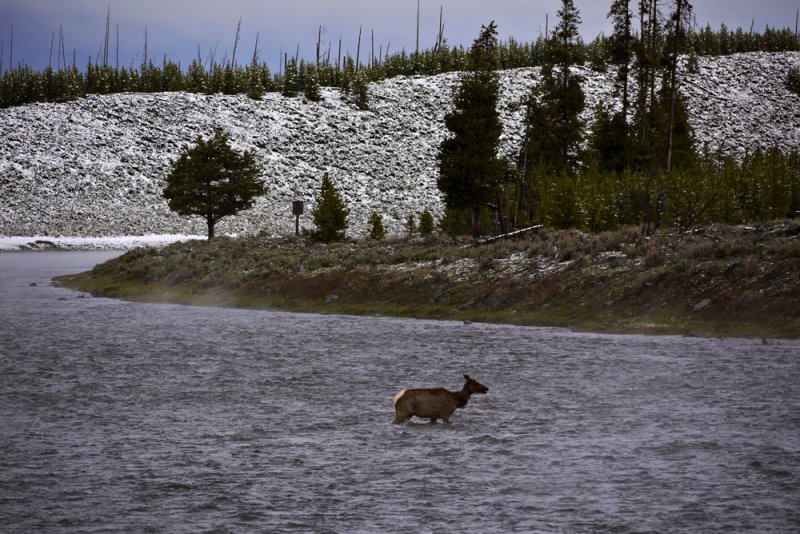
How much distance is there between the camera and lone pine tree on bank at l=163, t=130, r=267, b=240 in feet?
234

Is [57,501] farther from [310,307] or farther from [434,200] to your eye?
[434,200]

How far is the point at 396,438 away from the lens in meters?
13.3

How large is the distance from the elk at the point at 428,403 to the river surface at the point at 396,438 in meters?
0.24

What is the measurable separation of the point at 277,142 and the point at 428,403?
5174 inches

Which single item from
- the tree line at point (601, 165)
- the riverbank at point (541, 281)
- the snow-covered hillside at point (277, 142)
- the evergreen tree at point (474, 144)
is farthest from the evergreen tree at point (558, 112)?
the snow-covered hillside at point (277, 142)

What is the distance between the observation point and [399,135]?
14850 cm

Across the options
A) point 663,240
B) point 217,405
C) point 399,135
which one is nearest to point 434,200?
point 399,135

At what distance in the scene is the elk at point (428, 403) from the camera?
1388 centimetres

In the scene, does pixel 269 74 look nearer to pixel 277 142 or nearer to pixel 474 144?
pixel 277 142

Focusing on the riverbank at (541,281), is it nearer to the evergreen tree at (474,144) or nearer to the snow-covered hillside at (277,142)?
the evergreen tree at (474,144)

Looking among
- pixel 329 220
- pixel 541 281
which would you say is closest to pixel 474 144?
pixel 329 220

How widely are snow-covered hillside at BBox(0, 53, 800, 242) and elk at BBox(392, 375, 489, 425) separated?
314ft

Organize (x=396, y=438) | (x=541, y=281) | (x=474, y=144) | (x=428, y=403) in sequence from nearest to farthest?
(x=396, y=438) → (x=428, y=403) → (x=541, y=281) → (x=474, y=144)

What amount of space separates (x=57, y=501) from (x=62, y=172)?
126217mm
